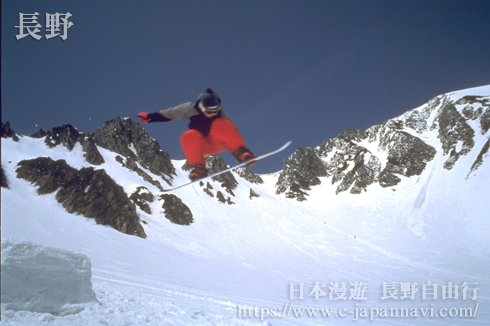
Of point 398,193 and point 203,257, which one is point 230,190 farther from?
point 398,193

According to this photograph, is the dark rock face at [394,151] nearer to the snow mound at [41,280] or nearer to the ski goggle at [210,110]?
the ski goggle at [210,110]

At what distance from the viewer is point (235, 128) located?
158 inches

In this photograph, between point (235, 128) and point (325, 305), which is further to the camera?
point (325, 305)

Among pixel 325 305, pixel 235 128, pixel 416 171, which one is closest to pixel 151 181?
pixel 325 305

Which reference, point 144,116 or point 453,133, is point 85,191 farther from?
point 453,133

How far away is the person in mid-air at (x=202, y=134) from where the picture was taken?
12.9 ft

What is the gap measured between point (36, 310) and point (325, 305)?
952 centimetres

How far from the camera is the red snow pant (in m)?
3.92

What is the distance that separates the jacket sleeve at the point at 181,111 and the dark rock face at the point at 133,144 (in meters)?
51.4

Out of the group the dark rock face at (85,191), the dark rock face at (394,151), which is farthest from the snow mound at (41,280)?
the dark rock face at (394,151)

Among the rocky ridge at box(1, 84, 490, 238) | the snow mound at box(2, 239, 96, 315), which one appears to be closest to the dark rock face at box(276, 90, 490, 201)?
the rocky ridge at box(1, 84, 490, 238)

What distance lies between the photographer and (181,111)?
3.93 m

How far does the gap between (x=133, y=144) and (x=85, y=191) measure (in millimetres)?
30903

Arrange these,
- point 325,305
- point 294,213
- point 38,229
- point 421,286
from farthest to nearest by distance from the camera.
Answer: point 294,213 < point 38,229 < point 421,286 < point 325,305
